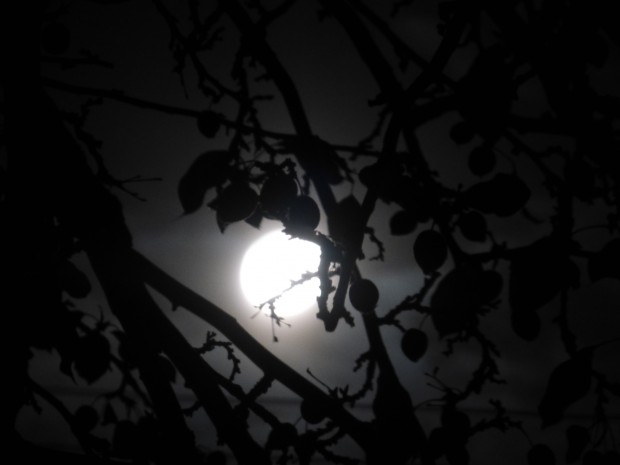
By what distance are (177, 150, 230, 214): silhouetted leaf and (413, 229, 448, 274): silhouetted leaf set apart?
0.48 m

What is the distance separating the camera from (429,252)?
121 centimetres

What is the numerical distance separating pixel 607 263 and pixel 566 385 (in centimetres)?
25

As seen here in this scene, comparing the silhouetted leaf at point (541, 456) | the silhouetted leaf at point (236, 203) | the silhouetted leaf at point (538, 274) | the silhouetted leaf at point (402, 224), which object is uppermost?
the silhouetted leaf at point (402, 224)

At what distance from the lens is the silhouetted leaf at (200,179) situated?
1.32m

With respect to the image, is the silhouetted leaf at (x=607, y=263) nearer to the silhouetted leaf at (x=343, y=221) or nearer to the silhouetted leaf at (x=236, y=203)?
the silhouetted leaf at (x=343, y=221)

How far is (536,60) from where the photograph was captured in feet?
4.15

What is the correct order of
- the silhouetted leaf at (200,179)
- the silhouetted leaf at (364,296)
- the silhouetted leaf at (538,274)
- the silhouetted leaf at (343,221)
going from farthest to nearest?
the silhouetted leaf at (364,296) → the silhouetted leaf at (200,179) → the silhouetted leaf at (343,221) → the silhouetted leaf at (538,274)

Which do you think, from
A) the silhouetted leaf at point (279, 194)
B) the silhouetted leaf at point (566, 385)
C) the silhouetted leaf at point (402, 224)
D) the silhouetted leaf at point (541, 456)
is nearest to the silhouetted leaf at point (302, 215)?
the silhouetted leaf at point (279, 194)

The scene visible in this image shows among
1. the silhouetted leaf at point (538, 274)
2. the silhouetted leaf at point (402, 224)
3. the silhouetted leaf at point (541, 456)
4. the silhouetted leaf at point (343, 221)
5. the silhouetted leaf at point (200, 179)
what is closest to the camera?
the silhouetted leaf at point (538, 274)

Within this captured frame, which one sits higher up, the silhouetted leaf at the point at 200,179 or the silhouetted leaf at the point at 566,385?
the silhouetted leaf at the point at 200,179

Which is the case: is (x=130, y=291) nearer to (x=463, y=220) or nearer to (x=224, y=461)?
(x=463, y=220)

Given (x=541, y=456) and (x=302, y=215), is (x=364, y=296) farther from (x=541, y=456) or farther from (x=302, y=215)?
(x=541, y=456)

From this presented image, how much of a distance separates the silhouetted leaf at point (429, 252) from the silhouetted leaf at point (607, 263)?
290 millimetres

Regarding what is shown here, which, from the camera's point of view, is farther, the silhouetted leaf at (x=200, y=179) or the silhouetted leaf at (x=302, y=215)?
the silhouetted leaf at (x=200, y=179)
